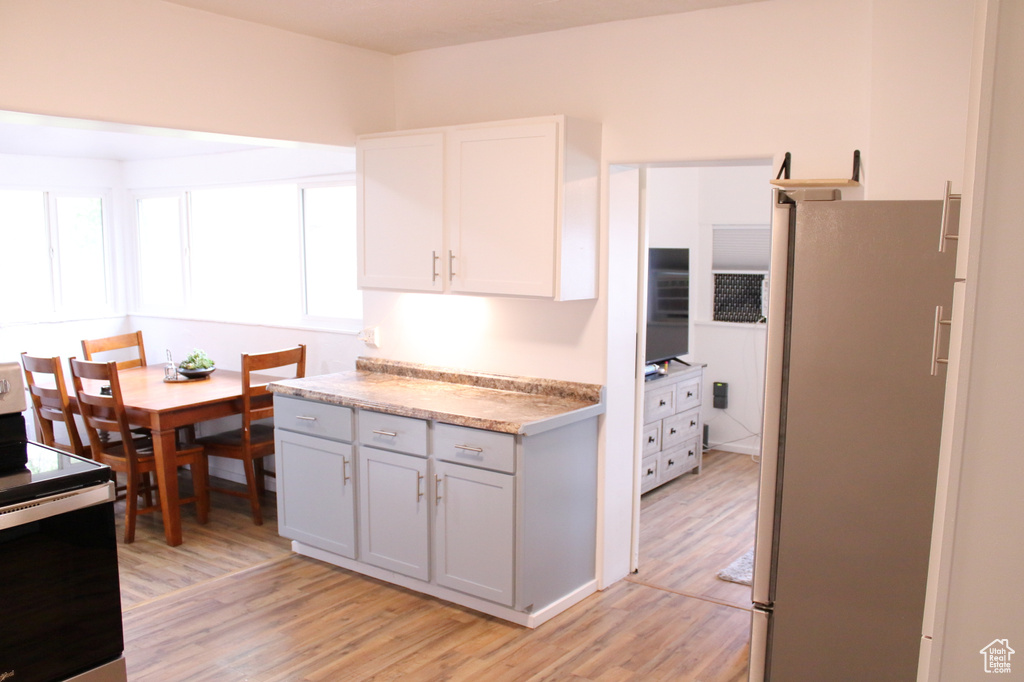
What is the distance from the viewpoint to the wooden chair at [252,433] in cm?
455

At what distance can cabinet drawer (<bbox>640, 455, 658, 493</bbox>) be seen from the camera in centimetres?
506

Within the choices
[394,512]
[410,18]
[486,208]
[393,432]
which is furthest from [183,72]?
[394,512]

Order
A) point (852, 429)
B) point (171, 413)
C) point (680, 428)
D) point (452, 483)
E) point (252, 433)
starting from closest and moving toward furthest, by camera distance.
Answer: point (852, 429), point (452, 483), point (171, 413), point (252, 433), point (680, 428)

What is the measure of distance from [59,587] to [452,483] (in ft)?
4.99

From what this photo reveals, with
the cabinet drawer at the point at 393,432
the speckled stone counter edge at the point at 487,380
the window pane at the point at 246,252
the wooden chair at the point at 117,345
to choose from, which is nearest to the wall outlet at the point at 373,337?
the speckled stone counter edge at the point at 487,380

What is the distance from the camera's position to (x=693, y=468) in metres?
5.70

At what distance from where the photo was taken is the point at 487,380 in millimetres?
3922

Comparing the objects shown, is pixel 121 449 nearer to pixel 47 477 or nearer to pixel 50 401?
pixel 50 401

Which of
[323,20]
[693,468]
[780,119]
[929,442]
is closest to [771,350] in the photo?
[929,442]

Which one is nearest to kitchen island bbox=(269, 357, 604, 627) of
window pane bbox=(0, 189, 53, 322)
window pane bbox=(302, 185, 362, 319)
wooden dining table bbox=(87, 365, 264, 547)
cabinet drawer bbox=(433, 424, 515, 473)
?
cabinet drawer bbox=(433, 424, 515, 473)

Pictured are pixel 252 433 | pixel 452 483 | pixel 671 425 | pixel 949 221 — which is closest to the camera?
pixel 949 221

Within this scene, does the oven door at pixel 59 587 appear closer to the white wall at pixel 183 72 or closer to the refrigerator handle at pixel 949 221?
the white wall at pixel 183 72

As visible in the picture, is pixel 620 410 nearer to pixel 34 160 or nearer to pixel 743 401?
pixel 743 401

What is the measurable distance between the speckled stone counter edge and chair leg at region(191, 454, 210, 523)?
44.1 inches
